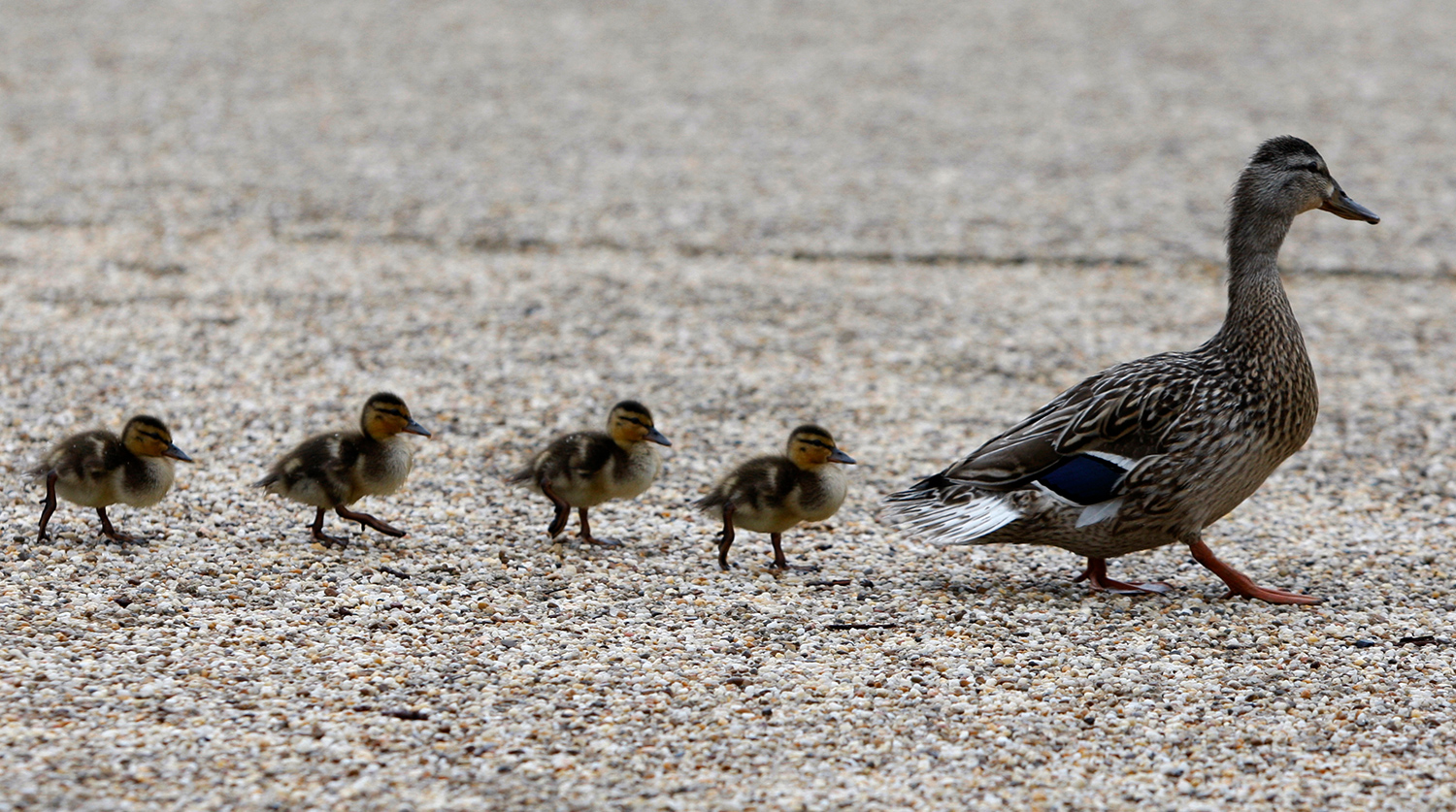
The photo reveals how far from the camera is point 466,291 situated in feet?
29.1

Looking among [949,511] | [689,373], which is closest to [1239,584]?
[949,511]

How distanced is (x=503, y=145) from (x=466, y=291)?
10.5 feet

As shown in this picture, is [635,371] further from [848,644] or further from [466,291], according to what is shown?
[848,644]

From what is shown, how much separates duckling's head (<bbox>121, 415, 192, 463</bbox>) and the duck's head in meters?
3.87

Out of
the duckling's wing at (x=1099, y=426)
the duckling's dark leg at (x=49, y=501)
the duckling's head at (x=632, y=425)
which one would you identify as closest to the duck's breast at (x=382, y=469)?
the duckling's head at (x=632, y=425)

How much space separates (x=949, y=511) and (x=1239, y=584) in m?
1.01

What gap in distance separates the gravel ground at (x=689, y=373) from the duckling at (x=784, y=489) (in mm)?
221

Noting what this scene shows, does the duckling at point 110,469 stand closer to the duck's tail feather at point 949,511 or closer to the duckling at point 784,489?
the duckling at point 784,489

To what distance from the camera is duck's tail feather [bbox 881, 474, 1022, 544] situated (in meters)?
5.14

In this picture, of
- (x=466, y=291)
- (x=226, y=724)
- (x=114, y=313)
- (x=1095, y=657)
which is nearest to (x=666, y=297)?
(x=466, y=291)

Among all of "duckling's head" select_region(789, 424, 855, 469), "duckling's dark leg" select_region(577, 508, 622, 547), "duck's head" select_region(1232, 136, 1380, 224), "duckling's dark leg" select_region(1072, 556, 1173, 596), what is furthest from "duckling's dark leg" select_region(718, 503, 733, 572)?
"duck's head" select_region(1232, 136, 1380, 224)

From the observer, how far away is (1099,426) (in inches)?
205

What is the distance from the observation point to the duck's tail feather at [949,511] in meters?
5.14

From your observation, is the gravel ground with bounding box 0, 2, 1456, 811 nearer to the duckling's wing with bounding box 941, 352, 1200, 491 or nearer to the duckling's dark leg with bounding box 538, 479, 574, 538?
the duckling's dark leg with bounding box 538, 479, 574, 538
